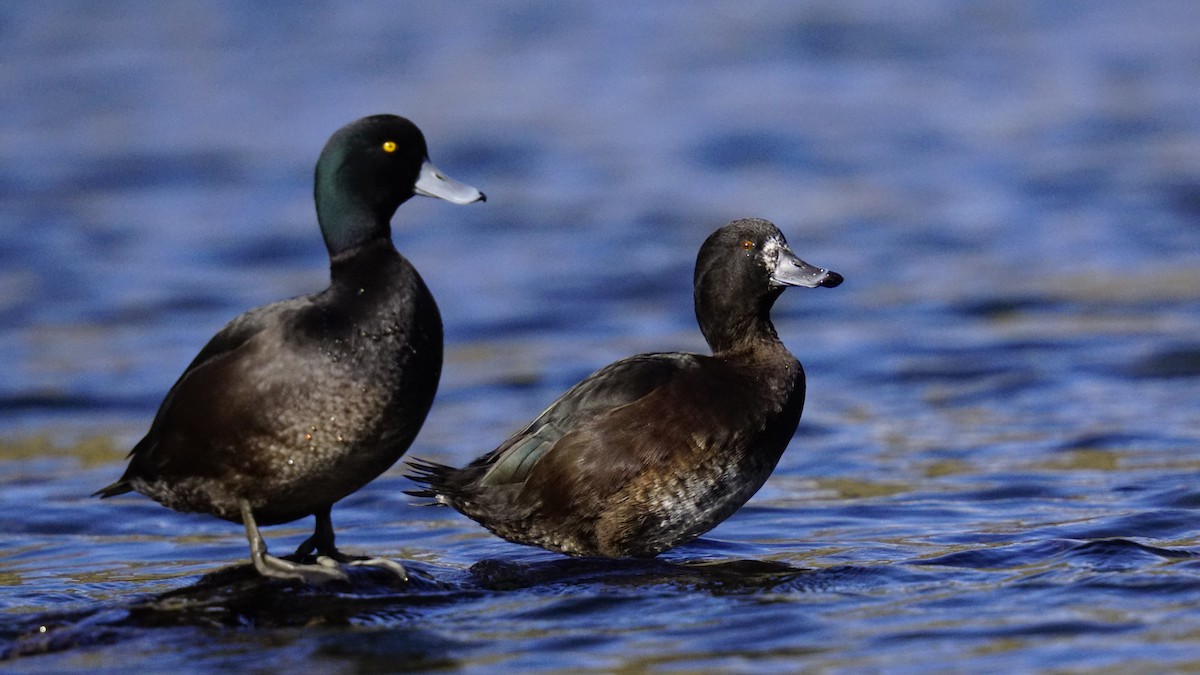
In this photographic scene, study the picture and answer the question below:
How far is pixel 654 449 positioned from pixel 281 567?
151 centimetres

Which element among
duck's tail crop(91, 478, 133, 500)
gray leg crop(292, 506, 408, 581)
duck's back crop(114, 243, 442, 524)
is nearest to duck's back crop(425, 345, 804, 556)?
gray leg crop(292, 506, 408, 581)

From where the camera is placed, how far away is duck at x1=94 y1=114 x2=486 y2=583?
6273 mm

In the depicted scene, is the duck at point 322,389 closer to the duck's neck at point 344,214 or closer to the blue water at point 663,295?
the duck's neck at point 344,214

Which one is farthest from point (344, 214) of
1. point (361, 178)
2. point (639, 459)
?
point (639, 459)

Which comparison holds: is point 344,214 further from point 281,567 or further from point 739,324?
point 739,324

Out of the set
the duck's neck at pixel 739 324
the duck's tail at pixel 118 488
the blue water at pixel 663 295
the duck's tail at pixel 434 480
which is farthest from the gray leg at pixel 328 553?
the duck's neck at pixel 739 324

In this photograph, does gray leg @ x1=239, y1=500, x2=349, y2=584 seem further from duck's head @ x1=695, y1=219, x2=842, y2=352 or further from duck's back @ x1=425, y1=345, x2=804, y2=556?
duck's head @ x1=695, y1=219, x2=842, y2=352

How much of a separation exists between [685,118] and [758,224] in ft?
39.6

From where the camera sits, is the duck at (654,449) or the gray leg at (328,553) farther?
the duck at (654,449)

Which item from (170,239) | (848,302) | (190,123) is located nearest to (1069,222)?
(848,302)

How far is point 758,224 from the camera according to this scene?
7465 mm

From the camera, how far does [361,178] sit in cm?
672

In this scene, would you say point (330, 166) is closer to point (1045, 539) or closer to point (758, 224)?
point (758, 224)

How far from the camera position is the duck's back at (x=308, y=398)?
6.27 meters
